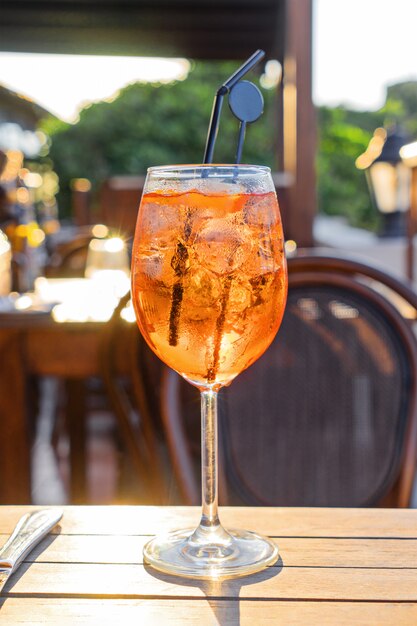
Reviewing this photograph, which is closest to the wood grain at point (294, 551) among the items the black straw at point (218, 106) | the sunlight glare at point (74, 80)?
the black straw at point (218, 106)

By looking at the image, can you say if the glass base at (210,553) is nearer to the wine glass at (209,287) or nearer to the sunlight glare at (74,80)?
the wine glass at (209,287)

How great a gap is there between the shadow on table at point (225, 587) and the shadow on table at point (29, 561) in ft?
0.32

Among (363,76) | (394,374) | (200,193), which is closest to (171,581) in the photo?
(200,193)

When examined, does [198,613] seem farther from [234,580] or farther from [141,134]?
[141,134]

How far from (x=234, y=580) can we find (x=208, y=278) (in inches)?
9.5

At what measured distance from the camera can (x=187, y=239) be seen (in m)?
0.74

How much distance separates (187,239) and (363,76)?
2143 centimetres

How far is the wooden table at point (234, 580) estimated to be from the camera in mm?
633

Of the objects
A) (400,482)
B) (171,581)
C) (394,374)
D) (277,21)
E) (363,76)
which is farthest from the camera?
(363,76)

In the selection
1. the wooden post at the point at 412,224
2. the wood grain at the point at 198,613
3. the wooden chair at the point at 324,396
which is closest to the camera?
the wood grain at the point at 198,613

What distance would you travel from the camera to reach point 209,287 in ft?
2.42

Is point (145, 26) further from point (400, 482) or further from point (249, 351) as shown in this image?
point (249, 351)

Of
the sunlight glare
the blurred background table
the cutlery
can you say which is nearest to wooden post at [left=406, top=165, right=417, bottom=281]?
the blurred background table

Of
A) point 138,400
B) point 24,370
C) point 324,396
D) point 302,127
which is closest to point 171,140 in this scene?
point 302,127
